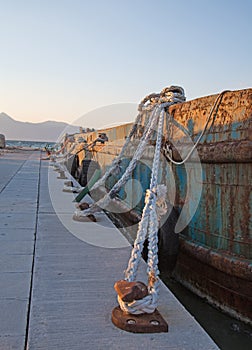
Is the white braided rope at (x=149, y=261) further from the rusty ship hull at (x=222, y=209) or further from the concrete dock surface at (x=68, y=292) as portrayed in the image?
the rusty ship hull at (x=222, y=209)

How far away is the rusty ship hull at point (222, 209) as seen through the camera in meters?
3.32

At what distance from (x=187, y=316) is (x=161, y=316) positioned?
191mm

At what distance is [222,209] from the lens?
3604 mm

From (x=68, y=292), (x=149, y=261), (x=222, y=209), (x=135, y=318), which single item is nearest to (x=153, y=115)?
(x=222, y=209)

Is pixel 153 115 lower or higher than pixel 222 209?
higher

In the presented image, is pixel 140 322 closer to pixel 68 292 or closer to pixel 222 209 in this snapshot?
pixel 68 292

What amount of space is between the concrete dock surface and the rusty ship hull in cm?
73

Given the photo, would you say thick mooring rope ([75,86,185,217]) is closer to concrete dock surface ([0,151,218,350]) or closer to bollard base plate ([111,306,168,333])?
concrete dock surface ([0,151,218,350])

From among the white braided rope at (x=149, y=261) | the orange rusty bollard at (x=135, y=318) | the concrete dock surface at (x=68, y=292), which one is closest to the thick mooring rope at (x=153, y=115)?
the concrete dock surface at (x=68, y=292)

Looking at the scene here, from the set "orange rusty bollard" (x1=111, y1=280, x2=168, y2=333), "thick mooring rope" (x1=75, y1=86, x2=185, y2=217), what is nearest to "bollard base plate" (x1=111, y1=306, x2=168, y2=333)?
"orange rusty bollard" (x1=111, y1=280, x2=168, y2=333)

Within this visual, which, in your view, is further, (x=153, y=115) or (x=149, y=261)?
(x=153, y=115)

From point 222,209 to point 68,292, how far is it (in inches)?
65.2

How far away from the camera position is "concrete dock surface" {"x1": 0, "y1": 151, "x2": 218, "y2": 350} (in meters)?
2.15

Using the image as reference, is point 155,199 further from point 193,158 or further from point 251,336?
point 251,336
